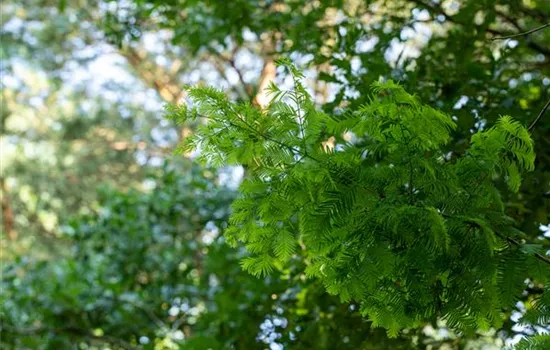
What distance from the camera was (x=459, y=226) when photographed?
1.68 metres

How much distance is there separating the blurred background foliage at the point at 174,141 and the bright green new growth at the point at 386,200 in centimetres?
64

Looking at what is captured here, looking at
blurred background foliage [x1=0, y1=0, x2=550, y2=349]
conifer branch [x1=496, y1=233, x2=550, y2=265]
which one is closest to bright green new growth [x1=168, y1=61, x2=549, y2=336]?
conifer branch [x1=496, y1=233, x2=550, y2=265]

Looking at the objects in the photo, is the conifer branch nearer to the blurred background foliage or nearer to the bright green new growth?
the bright green new growth

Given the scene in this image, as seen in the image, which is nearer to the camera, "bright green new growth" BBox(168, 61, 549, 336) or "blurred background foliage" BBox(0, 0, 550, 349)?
"bright green new growth" BBox(168, 61, 549, 336)

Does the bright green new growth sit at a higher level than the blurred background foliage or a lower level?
lower

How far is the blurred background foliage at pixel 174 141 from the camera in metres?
3.33

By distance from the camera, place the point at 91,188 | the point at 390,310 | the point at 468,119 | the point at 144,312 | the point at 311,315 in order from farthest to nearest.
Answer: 1. the point at 91,188
2. the point at 144,312
3. the point at 311,315
4. the point at 468,119
5. the point at 390,310

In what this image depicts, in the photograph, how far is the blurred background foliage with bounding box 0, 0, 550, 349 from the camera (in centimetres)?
333

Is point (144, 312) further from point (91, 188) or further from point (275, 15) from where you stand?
point (91, 188)

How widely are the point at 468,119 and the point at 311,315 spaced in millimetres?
1279

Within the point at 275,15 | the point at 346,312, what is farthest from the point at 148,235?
the point at 346,312

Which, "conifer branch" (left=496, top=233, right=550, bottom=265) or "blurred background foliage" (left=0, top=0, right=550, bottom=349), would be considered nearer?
"conifer branch" (left=496, top=233, right=550, bottom=265)

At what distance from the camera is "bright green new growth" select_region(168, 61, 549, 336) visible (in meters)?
1.68

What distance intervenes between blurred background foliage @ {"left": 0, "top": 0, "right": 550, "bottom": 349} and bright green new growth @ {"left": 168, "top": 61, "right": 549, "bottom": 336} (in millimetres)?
636
